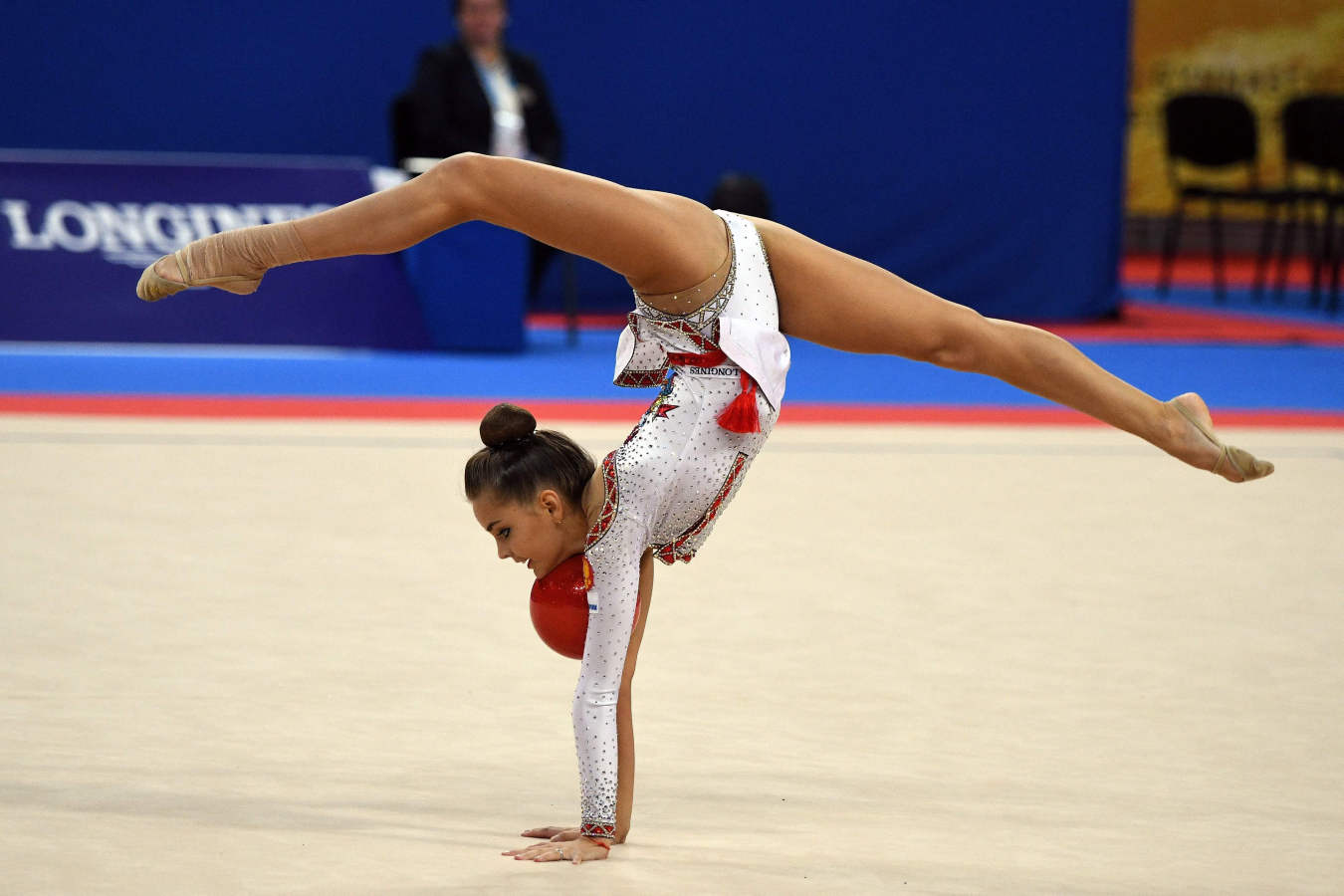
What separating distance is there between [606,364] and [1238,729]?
4906 millimetres

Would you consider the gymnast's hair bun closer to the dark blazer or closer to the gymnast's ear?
the gymnast's ear

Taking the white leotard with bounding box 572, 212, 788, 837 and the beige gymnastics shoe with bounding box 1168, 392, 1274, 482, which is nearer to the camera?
the white leotard with bounding box 572, 212, 788, 837

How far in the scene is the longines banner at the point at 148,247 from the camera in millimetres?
7094

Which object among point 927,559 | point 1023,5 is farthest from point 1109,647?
point 1023,5

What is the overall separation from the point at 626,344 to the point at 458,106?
5305 millimetres

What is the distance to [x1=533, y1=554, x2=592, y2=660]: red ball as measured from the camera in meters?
2.35

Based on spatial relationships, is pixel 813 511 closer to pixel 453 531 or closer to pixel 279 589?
pixel 453 531

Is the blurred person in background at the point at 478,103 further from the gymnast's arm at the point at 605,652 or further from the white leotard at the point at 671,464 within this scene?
the gymnast's arm at the point at 605,652

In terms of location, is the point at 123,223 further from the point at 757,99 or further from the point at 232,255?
the point at 232,255

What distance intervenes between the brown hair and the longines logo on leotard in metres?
5.05

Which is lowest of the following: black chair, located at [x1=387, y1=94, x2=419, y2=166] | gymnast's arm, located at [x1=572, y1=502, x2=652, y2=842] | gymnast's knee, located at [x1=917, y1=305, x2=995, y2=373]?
gymnast's arm, located at [x1=572, y1=502, x2=652, y2=842]

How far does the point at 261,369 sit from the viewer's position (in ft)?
23.4

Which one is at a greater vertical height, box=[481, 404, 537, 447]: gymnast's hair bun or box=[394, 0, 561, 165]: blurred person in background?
box=[394, 0, 561, 165]: blurred person in background

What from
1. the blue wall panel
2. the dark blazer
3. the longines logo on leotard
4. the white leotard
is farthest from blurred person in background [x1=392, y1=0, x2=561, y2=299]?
the white leotard
